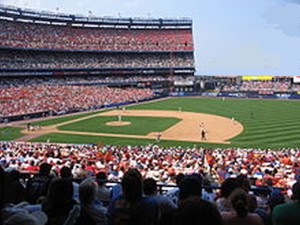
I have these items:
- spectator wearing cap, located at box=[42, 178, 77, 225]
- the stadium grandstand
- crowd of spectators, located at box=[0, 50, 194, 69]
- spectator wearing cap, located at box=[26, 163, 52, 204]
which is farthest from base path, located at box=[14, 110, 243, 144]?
spectator wearing cap, located at box=[42, 178, 77, 225]

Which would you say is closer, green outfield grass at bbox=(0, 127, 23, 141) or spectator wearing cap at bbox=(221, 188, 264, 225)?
spectator wearing cap at bbox=(221, 188, 264, 225)

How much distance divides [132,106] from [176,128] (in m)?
25.8

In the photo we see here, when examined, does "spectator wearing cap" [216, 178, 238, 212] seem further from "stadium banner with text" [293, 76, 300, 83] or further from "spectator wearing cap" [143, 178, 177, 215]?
"stadium banner with text" [293, 76, 300, 83]

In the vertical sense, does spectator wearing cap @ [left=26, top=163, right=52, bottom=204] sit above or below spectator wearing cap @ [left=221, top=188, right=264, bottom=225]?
below

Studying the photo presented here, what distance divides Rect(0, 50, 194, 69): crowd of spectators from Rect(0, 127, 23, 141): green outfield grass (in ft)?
102

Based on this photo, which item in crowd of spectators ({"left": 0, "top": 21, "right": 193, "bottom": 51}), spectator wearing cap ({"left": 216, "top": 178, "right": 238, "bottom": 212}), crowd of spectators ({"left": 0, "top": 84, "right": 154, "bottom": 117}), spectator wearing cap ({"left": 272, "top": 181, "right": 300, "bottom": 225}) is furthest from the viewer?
crowd of spectators ({"left": 0, "top": 21, "right": 193, "bottom": 51})

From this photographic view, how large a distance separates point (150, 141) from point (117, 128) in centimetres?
900

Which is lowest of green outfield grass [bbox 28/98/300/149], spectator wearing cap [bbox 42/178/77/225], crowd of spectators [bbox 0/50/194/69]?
green outfield grass [bbox 28/98/300/149]

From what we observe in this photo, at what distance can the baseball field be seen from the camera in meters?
36.4

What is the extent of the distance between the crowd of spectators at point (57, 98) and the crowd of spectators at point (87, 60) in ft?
26.3

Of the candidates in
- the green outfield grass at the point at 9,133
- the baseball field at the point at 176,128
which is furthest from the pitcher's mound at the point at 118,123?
the green outfield grass at the point at 9,133

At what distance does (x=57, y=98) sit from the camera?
66.1 meters

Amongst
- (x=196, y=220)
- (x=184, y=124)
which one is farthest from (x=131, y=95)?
(x=196, y=220)

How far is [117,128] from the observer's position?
44531 mm
